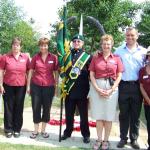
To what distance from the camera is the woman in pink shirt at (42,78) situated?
802 centimetres

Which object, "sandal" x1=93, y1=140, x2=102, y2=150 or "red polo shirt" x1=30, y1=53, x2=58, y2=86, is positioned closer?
"sandal" x1=93, y1=140, x2=102, y2=150

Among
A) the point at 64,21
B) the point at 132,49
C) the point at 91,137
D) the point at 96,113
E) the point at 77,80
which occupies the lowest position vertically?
the point at 91,137

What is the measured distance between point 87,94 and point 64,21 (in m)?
1.47

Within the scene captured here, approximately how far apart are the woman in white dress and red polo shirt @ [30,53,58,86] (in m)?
0.97

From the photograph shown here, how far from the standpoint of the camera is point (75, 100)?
7.91 meters

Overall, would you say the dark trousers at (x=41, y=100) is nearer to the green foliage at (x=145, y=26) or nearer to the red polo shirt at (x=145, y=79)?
the red polo shirt at (x=145, y=79)

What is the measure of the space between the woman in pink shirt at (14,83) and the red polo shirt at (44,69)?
0.18 meters

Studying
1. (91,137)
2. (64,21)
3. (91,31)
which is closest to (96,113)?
(91,137)

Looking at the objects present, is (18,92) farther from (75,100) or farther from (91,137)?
(91,137)

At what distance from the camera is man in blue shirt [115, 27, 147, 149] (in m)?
7.52

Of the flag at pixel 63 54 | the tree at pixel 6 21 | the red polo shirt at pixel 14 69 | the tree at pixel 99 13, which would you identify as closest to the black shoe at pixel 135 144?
the flag at pixel 63 54

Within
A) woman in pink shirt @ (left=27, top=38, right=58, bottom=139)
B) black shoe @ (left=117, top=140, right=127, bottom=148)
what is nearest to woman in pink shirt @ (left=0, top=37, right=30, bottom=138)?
woman in pink shirt @ (left=27, top=38, right=58, bottom=139)

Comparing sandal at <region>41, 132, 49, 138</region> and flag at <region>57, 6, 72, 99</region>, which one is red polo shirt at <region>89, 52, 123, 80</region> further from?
sandal at <region>41, 132, 49, 138</region>

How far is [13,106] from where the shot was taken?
8.24 metres
